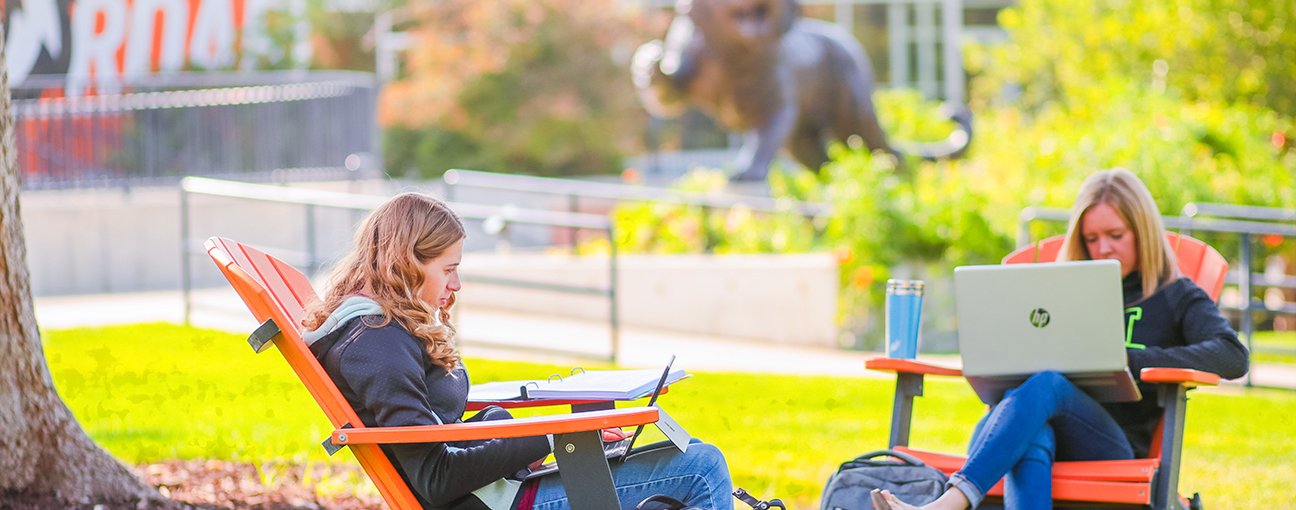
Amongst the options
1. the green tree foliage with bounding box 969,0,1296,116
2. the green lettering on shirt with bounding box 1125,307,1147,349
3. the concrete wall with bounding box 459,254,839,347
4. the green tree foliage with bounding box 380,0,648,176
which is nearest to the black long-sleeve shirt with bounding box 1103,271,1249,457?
the green lettering on shirt with bounding box 1125,307,1147,349

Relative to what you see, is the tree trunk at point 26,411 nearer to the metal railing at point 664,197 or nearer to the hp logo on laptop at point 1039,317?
the hp logo on laptop at point 1039,317

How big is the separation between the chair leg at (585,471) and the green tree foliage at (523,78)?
2083 cm

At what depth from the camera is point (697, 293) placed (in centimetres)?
1040

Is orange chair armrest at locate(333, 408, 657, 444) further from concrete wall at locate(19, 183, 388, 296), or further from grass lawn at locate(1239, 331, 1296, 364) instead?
concrete wall at locate(19, 183, 388, 296)

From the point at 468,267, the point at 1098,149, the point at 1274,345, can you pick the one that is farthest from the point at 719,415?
the point at 1098,149

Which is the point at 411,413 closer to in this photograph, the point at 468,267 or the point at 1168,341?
the point at 1168,341

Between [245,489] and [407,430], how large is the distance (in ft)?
6.63

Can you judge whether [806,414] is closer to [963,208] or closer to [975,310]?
[975,310]

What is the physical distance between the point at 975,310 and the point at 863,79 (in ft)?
39.0

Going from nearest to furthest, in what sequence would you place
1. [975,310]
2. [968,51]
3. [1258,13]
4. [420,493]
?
[420,493] → [975,310] → [1258,13] → [968,51]

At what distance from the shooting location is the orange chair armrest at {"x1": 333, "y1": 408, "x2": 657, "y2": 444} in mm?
2689

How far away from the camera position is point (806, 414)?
662 centimetres

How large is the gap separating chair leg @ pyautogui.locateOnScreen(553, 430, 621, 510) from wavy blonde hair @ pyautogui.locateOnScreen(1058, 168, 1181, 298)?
2252 millimetres

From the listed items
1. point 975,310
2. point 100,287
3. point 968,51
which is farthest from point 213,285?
point 968,51
